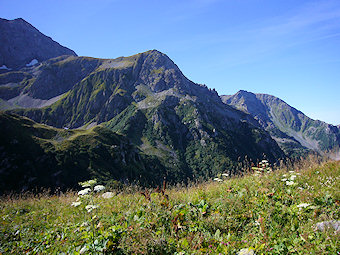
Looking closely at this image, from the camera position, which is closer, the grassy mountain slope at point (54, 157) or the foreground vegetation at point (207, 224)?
the foreground vegetation at point (207, 224)

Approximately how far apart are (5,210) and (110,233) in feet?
27.8

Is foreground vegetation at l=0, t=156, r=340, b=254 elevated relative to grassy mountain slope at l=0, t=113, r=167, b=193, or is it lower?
elevated

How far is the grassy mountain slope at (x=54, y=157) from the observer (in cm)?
11375

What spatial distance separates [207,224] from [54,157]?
14131 centimetres

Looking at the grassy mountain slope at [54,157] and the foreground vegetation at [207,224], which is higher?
the foreground vegetation at [207,224]

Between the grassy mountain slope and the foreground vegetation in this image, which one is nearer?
the foreground vegetation

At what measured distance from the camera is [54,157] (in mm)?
126688

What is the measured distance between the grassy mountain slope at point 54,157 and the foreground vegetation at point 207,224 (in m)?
97.3

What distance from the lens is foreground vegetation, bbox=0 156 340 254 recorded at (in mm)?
4891

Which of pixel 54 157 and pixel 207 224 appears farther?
pixel 54 157

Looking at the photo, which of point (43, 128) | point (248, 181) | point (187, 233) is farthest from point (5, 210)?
point (43, 128)

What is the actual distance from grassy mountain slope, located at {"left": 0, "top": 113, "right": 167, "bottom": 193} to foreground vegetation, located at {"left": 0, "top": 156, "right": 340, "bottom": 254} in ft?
319

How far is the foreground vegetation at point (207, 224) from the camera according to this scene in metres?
Answer: 4.89

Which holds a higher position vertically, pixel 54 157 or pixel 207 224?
pixel 207 224
